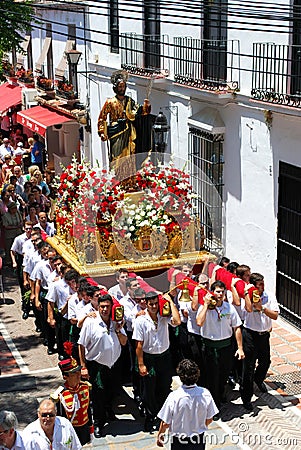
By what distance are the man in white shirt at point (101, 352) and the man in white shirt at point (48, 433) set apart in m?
1.78

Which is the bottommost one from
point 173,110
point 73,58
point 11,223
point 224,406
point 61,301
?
point 224,406

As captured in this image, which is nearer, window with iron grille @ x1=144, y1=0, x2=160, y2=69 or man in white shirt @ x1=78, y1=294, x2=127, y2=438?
man in white shirt @ x1=78, y1=294, x2=127, y2=438

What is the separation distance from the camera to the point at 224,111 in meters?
13.0

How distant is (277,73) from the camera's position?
1092cm

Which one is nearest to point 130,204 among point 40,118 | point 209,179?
point 209,179

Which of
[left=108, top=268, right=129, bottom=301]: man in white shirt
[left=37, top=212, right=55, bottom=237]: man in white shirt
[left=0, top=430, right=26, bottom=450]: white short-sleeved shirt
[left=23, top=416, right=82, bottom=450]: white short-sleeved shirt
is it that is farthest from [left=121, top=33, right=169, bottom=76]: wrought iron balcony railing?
[left=0, top=430, right=26, bottom=450]: white short-sleeved shirt

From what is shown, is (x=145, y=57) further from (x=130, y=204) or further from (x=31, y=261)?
(x=31, y=261)

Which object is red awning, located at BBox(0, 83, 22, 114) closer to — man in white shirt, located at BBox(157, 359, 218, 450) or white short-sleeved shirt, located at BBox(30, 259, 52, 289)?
white short-sleeved shirt, located at BBox(30, 259, 52, 289)

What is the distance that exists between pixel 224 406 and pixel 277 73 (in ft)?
16.5

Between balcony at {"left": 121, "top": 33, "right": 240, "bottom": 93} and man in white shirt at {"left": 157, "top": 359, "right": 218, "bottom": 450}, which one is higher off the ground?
balcony at {"left": 121, "top": 33, "right": 240, "bottom": 93}

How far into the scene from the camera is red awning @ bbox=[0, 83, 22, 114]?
87.5 feet

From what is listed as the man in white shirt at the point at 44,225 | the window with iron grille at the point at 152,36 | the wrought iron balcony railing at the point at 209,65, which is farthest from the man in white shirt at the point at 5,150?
the man in white shirt at the point at 44,225

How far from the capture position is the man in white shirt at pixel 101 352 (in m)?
7.62

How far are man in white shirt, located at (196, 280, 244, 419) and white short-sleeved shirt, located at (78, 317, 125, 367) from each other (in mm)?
930
